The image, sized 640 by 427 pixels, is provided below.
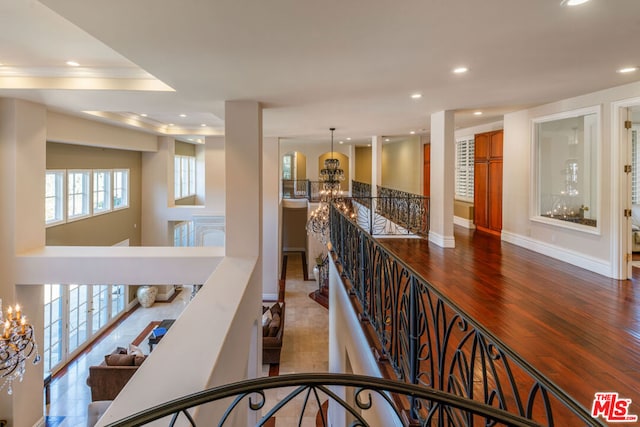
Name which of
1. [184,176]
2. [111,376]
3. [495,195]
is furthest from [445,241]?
[184,176]

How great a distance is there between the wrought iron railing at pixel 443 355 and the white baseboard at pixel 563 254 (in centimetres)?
334

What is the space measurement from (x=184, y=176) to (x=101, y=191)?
192 inches

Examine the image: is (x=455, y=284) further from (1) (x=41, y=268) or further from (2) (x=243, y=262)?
(1) (x=41, y=268)

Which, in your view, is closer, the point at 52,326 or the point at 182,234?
the point at 52,326

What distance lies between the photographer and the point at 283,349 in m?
8.54

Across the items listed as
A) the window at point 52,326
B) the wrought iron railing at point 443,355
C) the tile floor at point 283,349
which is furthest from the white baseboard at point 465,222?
the window at point 52,326

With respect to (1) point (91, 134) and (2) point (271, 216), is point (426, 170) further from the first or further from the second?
(1) point (91, 134)

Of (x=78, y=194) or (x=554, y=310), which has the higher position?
(x=78, y=194)

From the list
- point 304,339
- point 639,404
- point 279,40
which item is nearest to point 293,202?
point 304,339

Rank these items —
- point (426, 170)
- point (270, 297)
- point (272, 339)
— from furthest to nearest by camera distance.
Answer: point (426, 170), point (270, 297), point (272, 339)

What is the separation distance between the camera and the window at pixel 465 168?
30.8 feet

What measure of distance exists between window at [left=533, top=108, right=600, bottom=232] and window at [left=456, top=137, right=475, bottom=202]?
3.03 metres

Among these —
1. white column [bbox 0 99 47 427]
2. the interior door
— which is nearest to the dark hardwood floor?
white column [bbox 0 99 47 427]

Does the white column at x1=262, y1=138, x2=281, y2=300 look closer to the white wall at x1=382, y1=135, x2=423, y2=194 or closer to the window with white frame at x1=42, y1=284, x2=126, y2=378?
the window with white frame at x1=42, y1=284, x2=126, y2=378
